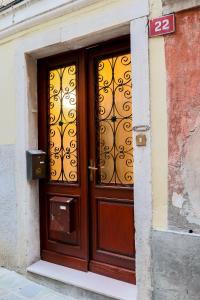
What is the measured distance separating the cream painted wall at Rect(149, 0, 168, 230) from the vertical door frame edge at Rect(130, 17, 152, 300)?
50 millimetres

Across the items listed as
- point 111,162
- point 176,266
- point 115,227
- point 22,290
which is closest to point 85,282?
point 115,227

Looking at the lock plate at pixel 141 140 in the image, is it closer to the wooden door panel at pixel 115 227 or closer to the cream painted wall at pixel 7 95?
the wooden door panel at pixel 115 227

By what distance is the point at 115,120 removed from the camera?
3.90 metres

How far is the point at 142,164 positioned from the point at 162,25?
1379 mm

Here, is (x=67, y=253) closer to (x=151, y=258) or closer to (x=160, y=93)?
(x=151, y=258)

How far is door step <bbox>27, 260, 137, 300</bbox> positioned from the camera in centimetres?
360

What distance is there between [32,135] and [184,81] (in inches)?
89.0

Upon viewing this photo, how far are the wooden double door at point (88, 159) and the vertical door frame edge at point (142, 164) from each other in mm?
358

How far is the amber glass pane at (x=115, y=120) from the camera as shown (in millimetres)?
3785

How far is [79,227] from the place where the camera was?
422 cm

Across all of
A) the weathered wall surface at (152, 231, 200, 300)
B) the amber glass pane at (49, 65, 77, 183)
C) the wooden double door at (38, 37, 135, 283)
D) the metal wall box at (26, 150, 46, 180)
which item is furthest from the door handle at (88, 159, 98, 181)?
the weathered wall surface at (152, 231, 200, 300)

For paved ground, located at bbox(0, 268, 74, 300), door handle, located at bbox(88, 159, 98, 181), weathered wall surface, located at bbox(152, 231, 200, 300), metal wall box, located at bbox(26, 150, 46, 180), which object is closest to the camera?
weathered wall surface, located at bbox(152, 231, 200, 300)

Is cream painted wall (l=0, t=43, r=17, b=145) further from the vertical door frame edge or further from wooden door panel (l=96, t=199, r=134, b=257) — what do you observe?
the vertical door frame edge

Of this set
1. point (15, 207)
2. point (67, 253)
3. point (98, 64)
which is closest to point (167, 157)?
point (98, 64)
